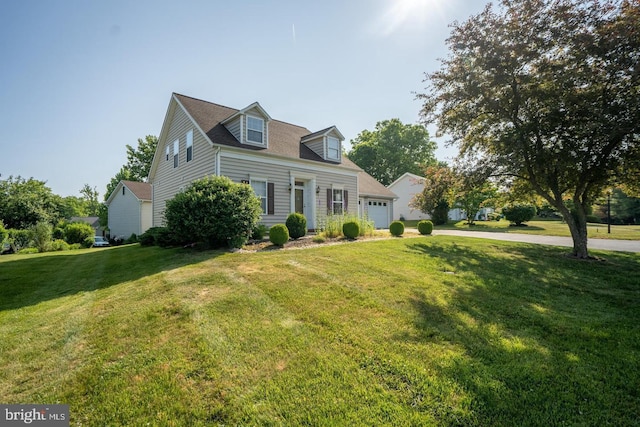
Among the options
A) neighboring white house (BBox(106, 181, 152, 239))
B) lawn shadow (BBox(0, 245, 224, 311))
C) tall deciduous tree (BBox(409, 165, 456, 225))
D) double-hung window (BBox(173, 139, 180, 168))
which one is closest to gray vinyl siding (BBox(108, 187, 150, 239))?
neighboring white house (BBox(106, 181, 152, 239))

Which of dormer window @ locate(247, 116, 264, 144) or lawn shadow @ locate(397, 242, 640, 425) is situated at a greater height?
dormer window @ locate(247, 116, 264, 144)

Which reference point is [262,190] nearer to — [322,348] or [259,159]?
[259,159]

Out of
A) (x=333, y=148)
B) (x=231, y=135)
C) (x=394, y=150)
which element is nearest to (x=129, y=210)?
(x=231, y=135)

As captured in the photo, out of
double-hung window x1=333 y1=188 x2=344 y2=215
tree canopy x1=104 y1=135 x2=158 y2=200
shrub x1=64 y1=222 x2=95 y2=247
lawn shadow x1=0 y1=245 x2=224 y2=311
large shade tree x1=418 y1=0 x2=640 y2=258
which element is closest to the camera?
lawn shadow x1=0 y1=245 x2=224 y2=311

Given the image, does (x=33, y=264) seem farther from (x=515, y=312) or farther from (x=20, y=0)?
(x=515, y=312)

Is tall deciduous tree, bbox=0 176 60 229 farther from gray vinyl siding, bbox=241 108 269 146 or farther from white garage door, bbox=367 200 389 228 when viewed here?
white garage door, bbox=367 200 389 228

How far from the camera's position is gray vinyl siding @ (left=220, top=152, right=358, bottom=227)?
445 inches

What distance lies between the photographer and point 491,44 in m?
8.40

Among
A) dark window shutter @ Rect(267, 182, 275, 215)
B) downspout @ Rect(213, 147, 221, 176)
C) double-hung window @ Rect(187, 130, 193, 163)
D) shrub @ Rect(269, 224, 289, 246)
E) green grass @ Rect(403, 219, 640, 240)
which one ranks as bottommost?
green grass @ Rect(403, 219, 640, 240)

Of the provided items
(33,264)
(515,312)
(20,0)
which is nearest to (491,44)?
(515,312)

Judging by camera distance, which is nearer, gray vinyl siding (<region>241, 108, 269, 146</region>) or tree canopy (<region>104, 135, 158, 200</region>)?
gray vinyl siding (<region>241, 108, 269, 146</region>)

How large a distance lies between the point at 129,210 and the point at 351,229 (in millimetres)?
20150

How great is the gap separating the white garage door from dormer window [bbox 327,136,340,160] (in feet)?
19.7

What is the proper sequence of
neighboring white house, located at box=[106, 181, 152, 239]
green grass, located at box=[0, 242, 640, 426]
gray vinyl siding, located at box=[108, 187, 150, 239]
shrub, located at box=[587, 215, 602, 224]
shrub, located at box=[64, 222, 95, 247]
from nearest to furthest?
green grass, located at box=[0, 242, 640, 426]
shrub, located at box=[64, 222, 95, 247]
neighboring white house, located at box=[106, 181, 152, 239]
gray vinyl siding, located at box=[108, 187, 150, 239]
shrub, located at box=[587, 215, 602, 224]
